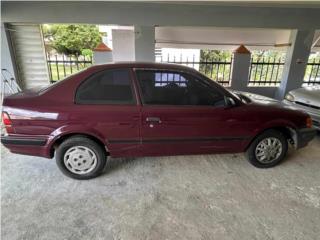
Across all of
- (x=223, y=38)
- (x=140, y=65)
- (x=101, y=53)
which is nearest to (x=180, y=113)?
(x=140, y=65)

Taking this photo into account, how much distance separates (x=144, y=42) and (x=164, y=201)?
5127 millimetres

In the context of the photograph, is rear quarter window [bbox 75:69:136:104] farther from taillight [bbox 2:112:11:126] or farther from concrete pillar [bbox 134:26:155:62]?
concrete pillar [bbox 134:26:155:62]

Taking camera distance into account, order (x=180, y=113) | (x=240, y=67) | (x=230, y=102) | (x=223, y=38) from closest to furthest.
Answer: (x=180, y=113) < (x=230, y=102) < (x=240, y=67) < (x=223, y=38)

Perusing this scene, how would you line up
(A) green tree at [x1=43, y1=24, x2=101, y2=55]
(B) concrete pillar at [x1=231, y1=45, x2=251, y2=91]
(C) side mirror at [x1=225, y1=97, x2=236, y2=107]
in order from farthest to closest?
(A) green tree at [x1=43, y1=24, x2=101, y2=55] → (B) concrete pillar at [x1=231, y1=45, x2=251, y2=91] → (C) side mirror at [x1=225, y1=97, x2=236, y2=107]

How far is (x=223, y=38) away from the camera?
7574 millimetres

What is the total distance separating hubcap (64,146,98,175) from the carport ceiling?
17.7 feet

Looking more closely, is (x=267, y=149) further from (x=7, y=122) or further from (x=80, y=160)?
(x=7, y=122)

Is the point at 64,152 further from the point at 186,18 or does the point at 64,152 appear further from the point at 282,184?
the point at 186,18

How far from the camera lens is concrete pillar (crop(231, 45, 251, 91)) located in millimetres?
7137

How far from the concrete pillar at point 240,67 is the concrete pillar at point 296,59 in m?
1.24

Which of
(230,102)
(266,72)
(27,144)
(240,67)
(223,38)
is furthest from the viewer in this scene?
(266,72)

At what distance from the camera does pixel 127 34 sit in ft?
22.1

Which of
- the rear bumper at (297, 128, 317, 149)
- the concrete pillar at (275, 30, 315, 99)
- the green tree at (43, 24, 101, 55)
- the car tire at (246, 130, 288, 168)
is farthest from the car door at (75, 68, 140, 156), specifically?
the green tree at (43, 24, 101, 55)

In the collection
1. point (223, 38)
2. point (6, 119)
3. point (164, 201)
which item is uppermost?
point (223, 38)
